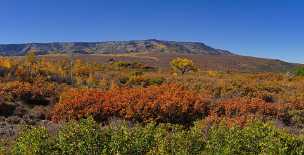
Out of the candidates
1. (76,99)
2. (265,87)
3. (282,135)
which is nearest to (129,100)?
(76,99)

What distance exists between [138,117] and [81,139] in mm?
11979

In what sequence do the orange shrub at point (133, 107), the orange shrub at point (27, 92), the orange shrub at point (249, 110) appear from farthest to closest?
the orange shrub at point (27, 92) < the orange shrub at point (249, 110) < the orange shrub at point (133, 107)

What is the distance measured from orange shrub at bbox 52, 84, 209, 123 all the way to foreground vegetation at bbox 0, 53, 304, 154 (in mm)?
44

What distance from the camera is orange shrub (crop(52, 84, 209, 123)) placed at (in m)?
22.8

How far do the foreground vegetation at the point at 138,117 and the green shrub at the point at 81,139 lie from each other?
0.02 m

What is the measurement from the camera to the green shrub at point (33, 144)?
10367mm

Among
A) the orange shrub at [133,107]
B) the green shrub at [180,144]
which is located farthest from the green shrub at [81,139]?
the orange shrub at [133,107]

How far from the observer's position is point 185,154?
10.1 metres

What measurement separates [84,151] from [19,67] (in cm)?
2586

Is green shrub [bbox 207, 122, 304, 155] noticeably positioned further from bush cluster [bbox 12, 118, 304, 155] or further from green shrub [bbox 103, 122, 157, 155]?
green shrub [bbox 103, 122, 157, 155]

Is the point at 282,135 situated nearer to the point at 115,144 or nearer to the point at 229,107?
the point at 115,144

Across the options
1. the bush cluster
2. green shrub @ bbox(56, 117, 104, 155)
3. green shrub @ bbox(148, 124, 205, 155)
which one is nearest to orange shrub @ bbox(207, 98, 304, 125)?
the bush cluster

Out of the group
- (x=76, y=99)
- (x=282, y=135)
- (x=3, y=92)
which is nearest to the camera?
(x=282, y=135)

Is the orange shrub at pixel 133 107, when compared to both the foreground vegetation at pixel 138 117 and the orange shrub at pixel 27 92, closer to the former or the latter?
the foreground vegetation at pixel 138 117
